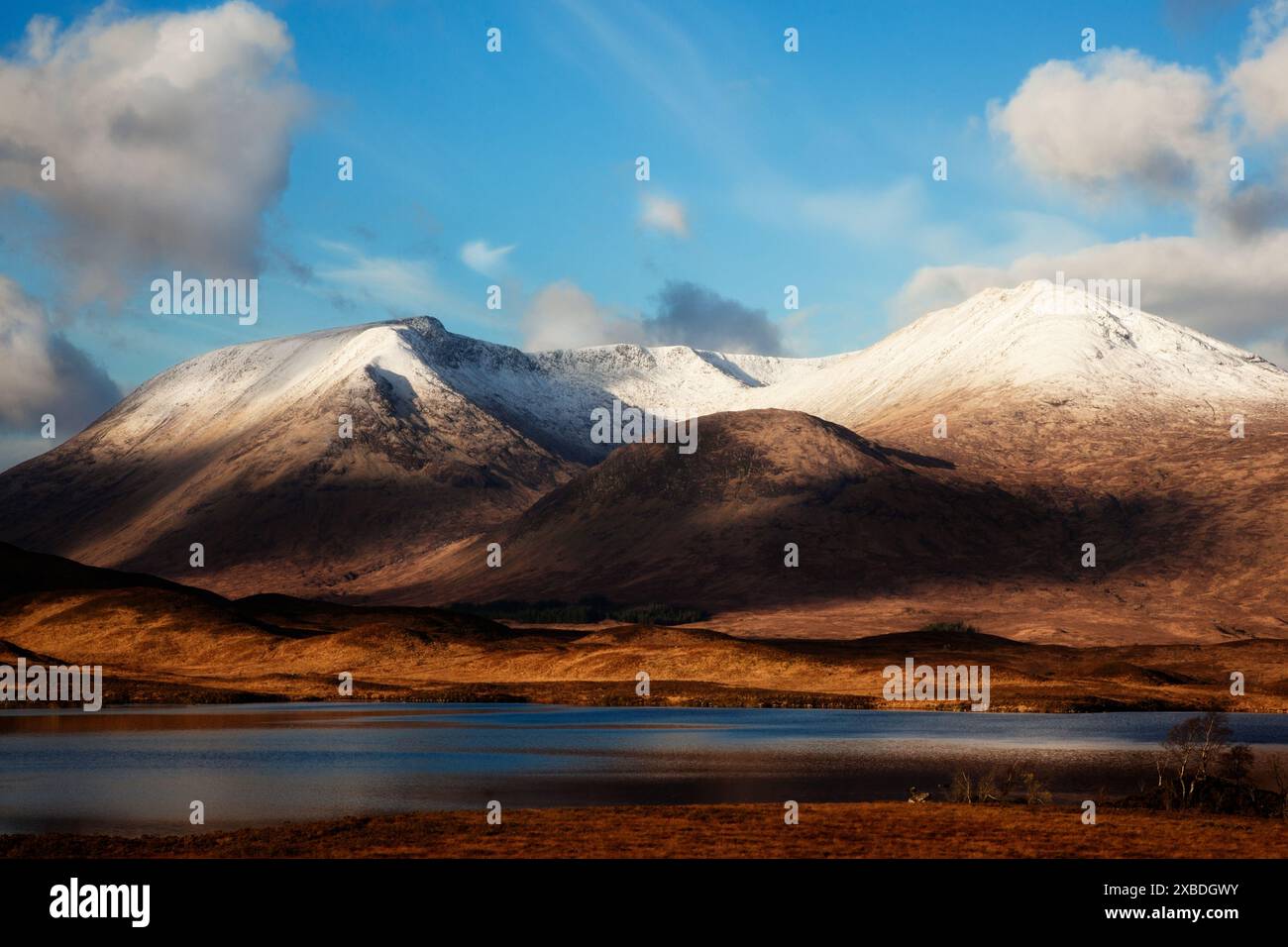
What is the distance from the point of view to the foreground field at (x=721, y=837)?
4141 centimetres

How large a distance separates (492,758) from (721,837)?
32880 mm

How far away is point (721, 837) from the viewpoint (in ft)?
147

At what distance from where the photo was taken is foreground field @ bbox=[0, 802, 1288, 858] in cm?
4141

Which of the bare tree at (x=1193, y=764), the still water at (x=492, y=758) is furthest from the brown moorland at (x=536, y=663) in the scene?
the bare tree at (x=1193, y=764)

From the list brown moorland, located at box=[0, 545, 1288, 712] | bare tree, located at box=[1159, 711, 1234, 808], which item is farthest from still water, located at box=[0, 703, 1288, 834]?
brown moorland, located at box=[0, 545, 1288, 712]

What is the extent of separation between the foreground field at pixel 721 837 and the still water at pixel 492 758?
459 cm

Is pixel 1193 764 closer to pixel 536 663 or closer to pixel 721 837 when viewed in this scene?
pixel 721 837

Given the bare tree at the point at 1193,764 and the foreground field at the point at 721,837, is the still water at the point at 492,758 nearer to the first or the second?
the bare tree at the point at 1193,764

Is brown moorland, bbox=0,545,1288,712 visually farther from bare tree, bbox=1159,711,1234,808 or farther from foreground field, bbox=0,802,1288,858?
foreground field, bbox=0,802,1288,858
